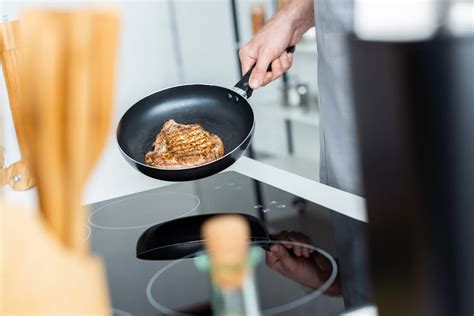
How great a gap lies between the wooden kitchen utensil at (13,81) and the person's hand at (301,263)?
459 millimetres

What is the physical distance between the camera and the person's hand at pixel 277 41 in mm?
1333

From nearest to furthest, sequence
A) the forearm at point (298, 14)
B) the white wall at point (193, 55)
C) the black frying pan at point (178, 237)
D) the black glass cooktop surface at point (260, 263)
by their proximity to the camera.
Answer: the black glass cooktop surface at point (260, 263)
the black frying pan at point (178, 237)
the forearm at point (298, 14)
the white wall at point (193, 55)

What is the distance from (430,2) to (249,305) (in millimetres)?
235

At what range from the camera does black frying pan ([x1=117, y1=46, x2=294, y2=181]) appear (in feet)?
3.84

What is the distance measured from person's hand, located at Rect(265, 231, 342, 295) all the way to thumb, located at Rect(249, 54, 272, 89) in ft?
1.51

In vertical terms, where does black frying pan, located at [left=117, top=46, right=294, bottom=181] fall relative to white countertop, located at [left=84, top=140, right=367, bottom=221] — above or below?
above

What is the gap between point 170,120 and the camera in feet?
3.86

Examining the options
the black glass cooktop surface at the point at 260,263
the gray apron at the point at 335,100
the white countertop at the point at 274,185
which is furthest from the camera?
the gray apron at the point at 335,100

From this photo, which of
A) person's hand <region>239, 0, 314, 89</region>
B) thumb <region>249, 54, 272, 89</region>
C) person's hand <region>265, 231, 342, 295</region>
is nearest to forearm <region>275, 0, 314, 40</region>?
person's hand <region>239, 0, 314, 89</region>

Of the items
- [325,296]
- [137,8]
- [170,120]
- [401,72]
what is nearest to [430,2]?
[401,72]

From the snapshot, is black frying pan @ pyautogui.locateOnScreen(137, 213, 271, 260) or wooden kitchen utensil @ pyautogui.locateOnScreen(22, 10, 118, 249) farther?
black frying pan @ pyautogui.locateOnScreen(137, 213, 271, 260)

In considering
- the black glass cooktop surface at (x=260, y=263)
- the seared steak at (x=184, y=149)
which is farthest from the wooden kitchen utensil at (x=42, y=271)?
the seared steak at (x=184, y=149)

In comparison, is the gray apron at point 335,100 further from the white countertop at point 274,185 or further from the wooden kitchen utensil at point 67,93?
the wooden kitchen utensil at point 67,93

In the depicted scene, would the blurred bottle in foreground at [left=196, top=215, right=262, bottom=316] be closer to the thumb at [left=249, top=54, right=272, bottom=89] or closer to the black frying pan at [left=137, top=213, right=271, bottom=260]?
the black frying pan at [left=137, top=213, right=271, bottom=260]
